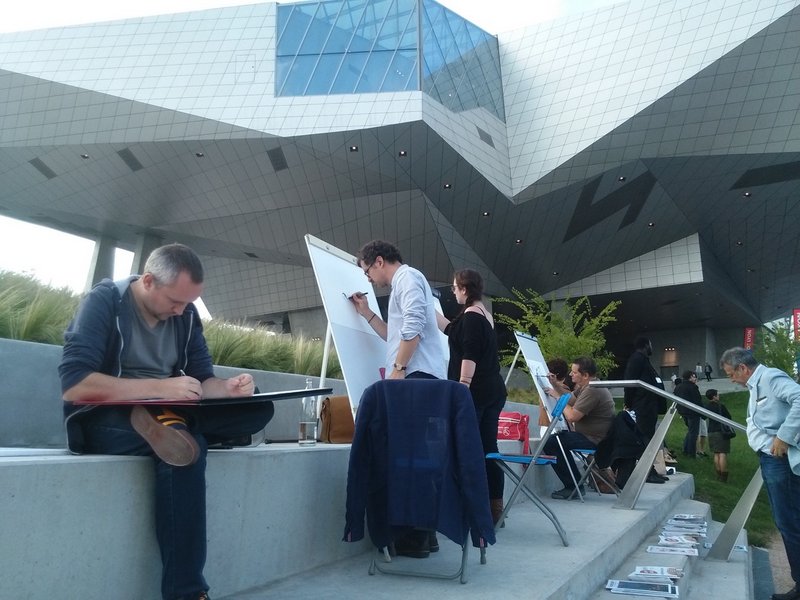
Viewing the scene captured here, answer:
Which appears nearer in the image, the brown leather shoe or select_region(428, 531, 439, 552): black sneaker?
the brown leather shoe

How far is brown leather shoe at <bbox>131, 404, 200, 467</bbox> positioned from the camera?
1897mm

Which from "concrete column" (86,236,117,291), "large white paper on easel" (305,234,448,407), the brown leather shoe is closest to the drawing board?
"large white paper on easel" (305,234,448,407)

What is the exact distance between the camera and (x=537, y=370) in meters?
6.89

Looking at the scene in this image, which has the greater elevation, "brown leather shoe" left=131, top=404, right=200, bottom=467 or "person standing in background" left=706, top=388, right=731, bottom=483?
"brown leather shoe" left=131, top=404, right=200, bottom=467

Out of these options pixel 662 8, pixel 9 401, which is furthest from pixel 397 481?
pixel 662 8

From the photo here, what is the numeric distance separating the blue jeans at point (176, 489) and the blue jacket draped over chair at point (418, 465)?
2.70 feet

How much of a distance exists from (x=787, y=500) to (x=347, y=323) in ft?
10.7

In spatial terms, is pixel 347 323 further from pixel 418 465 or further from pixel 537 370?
pixel 537 370

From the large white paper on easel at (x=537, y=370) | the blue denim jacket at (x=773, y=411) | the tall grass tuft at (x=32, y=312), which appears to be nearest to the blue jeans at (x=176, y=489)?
the tall grass tuft at (x=32, y=312)

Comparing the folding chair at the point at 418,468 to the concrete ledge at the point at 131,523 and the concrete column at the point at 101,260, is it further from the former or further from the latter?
the concrete column at the point at 101,260

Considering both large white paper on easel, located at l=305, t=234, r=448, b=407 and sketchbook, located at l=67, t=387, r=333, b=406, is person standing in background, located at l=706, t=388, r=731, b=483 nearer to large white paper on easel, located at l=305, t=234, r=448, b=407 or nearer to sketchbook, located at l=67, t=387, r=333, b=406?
large white paper on easel, located at l=305, t=234, r=448, b=407

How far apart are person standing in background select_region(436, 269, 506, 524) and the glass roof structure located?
15.6 m

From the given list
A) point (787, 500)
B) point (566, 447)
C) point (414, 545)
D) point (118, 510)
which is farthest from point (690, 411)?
point (118, 510)

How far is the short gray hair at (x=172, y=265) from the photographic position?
83.4 inches
